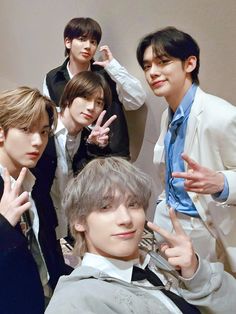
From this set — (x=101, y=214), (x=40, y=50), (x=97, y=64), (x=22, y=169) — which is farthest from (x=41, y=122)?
(x=40, y=50)

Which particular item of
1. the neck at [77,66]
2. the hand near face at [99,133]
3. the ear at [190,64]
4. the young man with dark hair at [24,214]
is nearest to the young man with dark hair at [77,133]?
the hand near face at [99,133]

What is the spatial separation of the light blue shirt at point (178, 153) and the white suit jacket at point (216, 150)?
0.04m

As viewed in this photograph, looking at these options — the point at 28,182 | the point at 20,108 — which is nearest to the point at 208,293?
the point at 28,182

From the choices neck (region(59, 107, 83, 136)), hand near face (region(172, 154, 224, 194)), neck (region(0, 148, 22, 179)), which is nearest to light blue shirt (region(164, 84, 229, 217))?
hand near face (region(172, 154, 224, 194))

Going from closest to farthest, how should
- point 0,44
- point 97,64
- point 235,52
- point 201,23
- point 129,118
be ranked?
1. point 235,52
2. point 201,23
3. point 97,64
4. point 129,118
5. point 0,44

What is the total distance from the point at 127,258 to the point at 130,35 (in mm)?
1607

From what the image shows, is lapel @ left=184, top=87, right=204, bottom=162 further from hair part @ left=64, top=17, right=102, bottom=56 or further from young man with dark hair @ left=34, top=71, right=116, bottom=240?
hair part @ left=64, top=17, right=102, bottom=56

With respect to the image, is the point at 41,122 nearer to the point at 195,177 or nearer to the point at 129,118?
the point at 195,177

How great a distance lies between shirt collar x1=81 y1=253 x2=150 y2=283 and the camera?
104 cm

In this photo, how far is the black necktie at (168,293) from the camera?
1065 millimetres

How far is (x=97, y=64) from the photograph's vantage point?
2.40 meters

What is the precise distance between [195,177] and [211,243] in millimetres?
433

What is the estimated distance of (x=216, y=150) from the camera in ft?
4.65

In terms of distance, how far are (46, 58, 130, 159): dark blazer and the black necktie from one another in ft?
4.13
